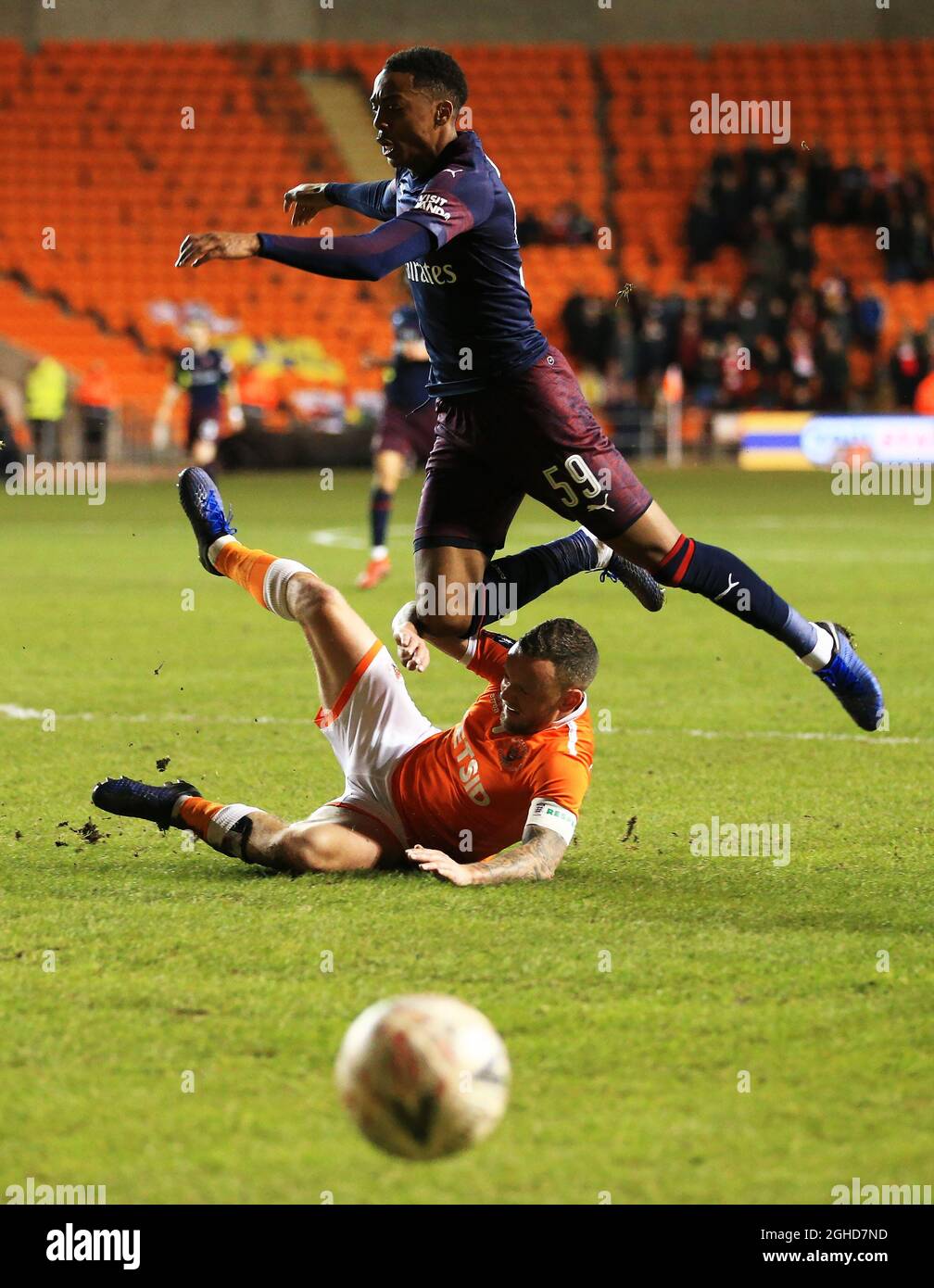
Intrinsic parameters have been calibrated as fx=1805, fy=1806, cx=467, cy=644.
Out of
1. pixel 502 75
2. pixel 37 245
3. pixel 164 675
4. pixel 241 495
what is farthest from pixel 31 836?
pixel 502 75

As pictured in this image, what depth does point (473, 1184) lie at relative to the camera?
2992mm

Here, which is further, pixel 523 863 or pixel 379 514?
pixel 379 514

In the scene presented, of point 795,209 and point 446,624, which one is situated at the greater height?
point 795,209

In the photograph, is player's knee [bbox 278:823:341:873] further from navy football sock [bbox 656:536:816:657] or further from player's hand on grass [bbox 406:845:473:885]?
navy football sock [bbox 656:536:816:657]

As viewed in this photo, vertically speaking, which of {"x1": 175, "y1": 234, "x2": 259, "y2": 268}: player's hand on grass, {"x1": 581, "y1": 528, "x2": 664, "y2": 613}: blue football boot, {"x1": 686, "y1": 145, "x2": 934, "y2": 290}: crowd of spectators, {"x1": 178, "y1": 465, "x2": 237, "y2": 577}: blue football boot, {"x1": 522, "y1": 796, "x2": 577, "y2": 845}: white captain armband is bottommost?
{"x1": 522, "y1": 796, "x2": 577, "y2": 845}: white captain armband

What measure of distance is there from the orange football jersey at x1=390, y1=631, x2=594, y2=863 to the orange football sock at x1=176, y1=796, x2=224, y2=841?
575mm

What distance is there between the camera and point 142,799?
17.7 feet

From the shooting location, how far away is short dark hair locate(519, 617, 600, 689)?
4.81 meters

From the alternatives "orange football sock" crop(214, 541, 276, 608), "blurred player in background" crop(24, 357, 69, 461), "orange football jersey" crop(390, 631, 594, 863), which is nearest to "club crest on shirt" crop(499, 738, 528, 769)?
"orange football jersey" crop(390, 631, 594, 863)

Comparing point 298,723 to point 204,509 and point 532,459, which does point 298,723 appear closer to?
point 204,509

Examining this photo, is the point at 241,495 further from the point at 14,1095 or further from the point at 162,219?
the point at 14,1095

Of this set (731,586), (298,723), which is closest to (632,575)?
(731,586)

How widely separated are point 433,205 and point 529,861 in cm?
186

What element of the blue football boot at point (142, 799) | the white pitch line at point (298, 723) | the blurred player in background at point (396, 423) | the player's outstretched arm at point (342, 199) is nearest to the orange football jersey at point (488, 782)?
the blue football boot at point (142, 799)
